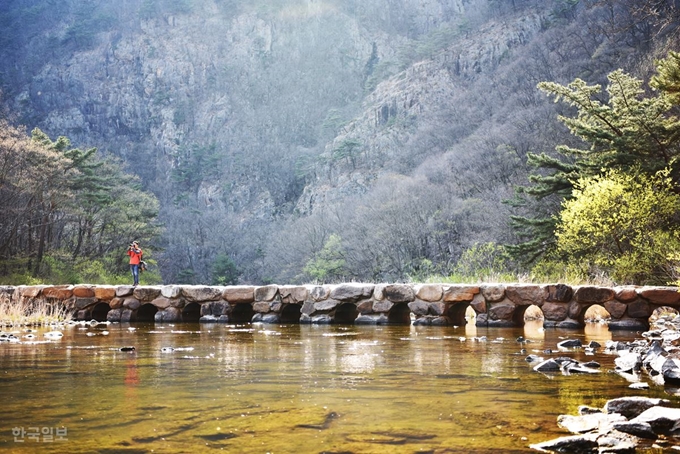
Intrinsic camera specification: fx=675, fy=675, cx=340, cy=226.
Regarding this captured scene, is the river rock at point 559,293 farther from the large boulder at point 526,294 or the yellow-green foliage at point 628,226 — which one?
the yellow-green foliage at point 628,226

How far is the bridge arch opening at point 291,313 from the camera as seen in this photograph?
16312 mm

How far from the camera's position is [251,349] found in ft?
30.1

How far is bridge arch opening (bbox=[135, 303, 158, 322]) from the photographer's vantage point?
55.8 feet

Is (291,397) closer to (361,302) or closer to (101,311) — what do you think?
(361,302)

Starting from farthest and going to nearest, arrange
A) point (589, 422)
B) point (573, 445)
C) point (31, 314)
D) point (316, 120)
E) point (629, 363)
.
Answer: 1. point (316, 120)
2. point (31, 314)
3. point (629, 363)
4. point (589, 422)
5. point (573, 445)

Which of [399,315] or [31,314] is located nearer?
[31,314]

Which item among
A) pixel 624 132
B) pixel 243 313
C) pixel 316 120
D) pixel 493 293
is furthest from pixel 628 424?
pixel 316 120

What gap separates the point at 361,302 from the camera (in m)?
15.0

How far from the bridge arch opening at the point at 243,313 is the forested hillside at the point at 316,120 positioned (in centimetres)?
875

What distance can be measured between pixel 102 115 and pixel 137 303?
81316 millimetres

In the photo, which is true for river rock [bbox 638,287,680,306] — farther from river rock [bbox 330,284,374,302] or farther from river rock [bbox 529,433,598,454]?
river rock [bbox 529,433,598,454]

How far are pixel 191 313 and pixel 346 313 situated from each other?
4141 millimetres

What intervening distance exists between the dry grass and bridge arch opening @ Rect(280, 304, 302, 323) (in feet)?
16.3

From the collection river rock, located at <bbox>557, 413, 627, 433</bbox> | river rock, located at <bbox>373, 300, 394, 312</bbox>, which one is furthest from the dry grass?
river rock, located at <bbox>557, 413, 627, 433</bbox>
